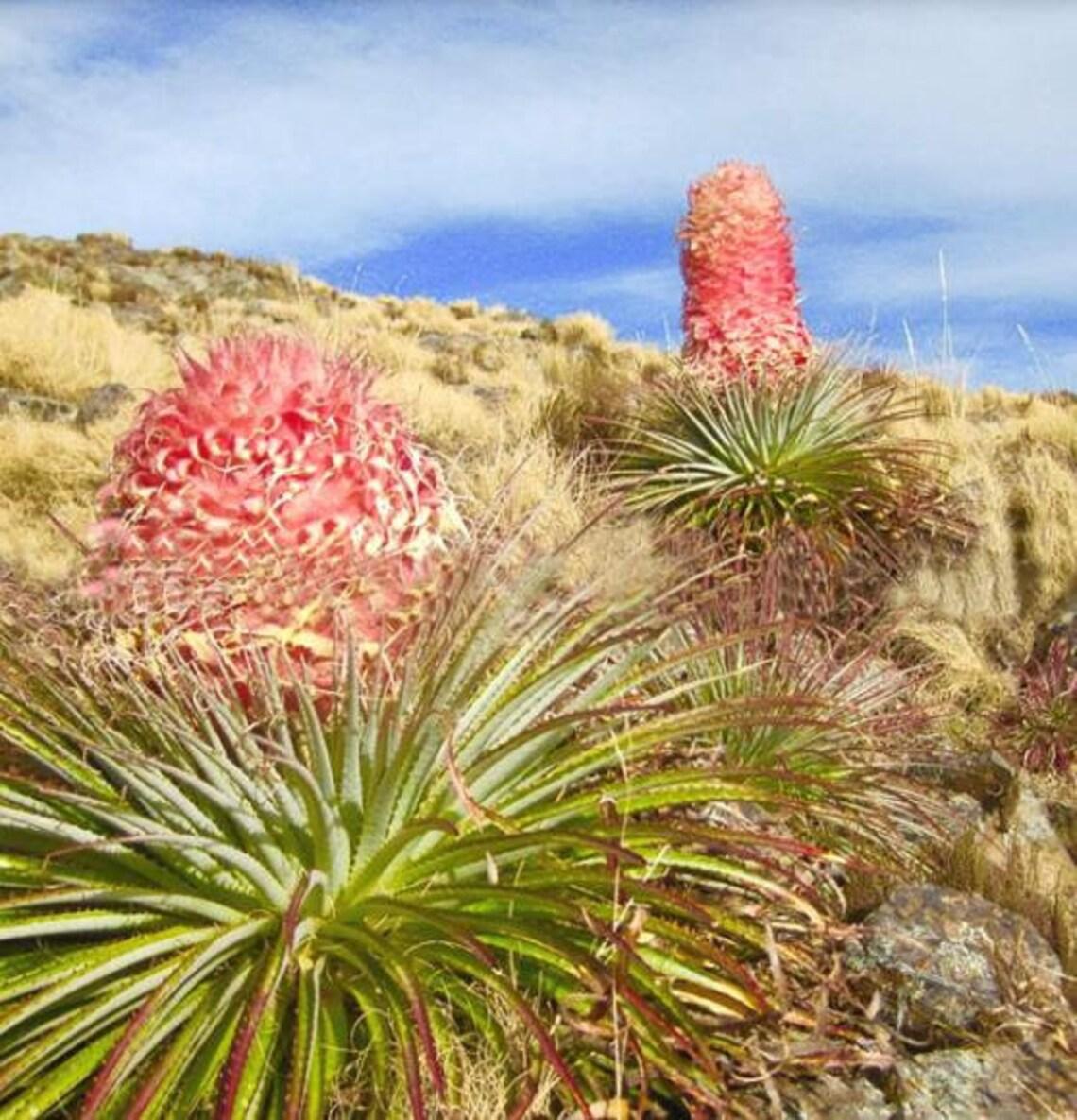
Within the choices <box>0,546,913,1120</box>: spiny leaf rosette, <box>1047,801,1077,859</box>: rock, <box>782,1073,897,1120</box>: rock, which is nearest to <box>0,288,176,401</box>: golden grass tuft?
<box>1047,801,1077,859</box>: rock

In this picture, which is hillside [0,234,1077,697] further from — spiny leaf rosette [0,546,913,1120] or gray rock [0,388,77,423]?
spiny leaf rosette [0,546,913,1120]

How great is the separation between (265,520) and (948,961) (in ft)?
6.67

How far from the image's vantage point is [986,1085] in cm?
312

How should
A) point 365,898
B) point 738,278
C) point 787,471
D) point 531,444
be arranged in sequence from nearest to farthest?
point 365,898 < point 787,471 < point 738,278 < point 531,444

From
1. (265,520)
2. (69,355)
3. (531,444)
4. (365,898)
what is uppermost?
(69,355)

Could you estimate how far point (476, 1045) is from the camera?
294 cm

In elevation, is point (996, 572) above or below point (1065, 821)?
above

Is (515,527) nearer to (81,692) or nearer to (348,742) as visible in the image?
(348,742)

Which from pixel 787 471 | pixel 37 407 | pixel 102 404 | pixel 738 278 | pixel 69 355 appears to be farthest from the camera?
pixel 69 355

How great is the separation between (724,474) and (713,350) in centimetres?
101

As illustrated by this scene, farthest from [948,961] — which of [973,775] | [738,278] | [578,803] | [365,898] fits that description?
[738,278]

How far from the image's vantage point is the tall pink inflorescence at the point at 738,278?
27.4ft

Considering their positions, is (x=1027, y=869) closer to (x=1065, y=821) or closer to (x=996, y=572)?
(x=1065, y=821)

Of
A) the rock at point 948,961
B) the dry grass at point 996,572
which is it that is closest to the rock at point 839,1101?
the rock at point 948,961
